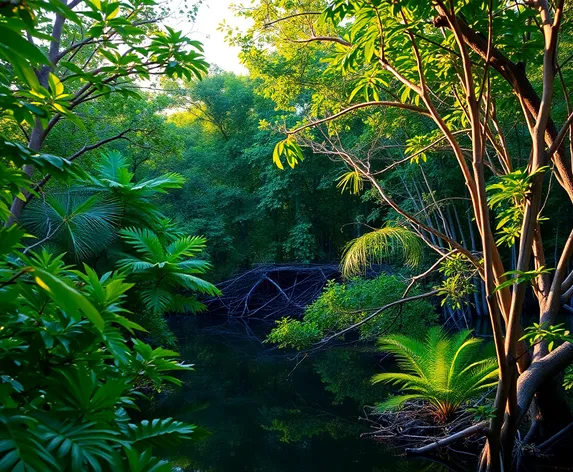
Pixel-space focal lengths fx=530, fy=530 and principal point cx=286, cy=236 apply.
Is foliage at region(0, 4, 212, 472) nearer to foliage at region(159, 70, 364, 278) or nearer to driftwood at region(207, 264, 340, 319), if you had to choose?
driftwood at region(207, 264, 340, 319)

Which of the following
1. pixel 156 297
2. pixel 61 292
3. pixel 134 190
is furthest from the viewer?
pixel 134 190

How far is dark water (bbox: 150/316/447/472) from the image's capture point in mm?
5414

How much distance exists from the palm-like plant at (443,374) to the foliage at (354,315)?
1.67 feet

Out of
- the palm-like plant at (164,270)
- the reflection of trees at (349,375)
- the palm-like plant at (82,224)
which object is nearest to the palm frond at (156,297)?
the palm-like plant at (164,270)

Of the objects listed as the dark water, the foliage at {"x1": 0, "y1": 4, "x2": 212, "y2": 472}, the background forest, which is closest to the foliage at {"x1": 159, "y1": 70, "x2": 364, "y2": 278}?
the background forest

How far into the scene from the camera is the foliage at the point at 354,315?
636 cm

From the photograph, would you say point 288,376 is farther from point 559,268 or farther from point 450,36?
point 450,36

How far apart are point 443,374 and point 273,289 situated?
11.6 m

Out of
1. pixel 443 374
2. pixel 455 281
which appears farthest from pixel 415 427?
pixel 455 281

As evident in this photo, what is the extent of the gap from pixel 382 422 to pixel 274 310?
396 inches

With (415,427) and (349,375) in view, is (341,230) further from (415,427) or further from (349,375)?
(349,375)

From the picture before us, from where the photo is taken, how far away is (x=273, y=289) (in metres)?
17.6

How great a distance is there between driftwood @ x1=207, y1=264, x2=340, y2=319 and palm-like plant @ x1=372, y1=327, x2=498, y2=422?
8291mm

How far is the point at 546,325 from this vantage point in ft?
12.7
